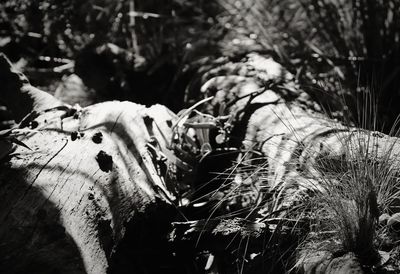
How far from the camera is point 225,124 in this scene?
2.17 meters

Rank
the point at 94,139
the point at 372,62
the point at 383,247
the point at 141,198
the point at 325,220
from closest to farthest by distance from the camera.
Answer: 1. the point at 383,247
2. the point at 325,220
3. the point at 141,198
4. the point at 94,139
5. the point at 372,62

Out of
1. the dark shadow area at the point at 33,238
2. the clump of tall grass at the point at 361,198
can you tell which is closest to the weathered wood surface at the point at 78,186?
the dark shadow area at the point at 33,238

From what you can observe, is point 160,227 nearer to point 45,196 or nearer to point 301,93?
point 45,196

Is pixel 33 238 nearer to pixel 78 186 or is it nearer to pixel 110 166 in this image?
pixel 78 186

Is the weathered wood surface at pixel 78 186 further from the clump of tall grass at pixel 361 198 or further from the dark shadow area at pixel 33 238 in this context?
the clump of tall grass at pixel 361 198

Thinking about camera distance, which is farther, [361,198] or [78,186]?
[78,186]

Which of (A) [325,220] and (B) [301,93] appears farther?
(B) [301,93]

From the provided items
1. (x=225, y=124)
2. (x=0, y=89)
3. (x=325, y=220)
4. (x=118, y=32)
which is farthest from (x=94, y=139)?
(x=118, y=32)

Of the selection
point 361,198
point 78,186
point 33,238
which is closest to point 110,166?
point 78,186

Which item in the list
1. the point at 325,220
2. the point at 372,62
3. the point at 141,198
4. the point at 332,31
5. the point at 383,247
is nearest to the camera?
the point at 383,247

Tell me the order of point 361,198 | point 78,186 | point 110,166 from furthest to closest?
point 110,166
point 78,186
point 361,198

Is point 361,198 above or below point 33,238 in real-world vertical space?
above

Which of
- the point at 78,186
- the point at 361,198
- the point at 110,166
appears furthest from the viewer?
the point at 110,166

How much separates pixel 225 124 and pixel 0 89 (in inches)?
48.2
